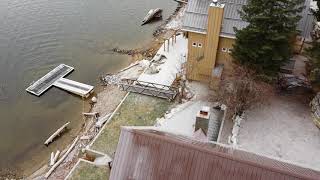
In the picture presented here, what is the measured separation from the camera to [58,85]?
4147 cm

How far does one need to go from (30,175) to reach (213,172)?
65.2 feet

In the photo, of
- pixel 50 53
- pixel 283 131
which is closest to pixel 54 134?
pixel 50 53

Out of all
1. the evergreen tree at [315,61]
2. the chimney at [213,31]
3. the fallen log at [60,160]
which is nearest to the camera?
the evergreen tree at [315,61]

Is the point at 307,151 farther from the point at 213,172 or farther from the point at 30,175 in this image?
the point at 30,175

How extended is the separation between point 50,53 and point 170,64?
17.1 m

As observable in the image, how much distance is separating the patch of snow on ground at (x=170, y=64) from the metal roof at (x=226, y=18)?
6261mm

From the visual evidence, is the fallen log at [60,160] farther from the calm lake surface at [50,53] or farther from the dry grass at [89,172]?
the dry grass at [89,172]

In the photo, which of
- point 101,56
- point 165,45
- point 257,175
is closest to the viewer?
point 257,175

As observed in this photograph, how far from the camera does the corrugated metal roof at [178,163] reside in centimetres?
1833

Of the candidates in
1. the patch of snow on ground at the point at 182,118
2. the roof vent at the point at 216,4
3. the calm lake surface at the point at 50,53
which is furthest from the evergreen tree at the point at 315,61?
the calm lake surface at the point at 50,53

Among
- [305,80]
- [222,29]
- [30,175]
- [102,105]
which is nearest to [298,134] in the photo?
[305,80]

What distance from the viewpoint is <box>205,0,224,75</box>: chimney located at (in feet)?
101

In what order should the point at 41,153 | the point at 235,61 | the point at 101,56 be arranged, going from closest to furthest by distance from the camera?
the point at 235,61 < the point at 41,153 < the point at 101,56

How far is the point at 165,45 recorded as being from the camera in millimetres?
42969
